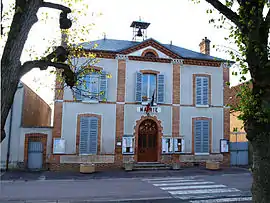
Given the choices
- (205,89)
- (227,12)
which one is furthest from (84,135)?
(227,12)

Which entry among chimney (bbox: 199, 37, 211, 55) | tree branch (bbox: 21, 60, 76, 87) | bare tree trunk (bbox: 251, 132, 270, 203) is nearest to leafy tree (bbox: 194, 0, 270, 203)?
bare tree trunk (bbox: 251, 132, 270, 203)

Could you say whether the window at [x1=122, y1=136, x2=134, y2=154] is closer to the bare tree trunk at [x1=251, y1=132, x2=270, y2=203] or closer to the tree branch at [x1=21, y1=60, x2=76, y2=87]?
the tree branch at [x1=21, y1=60, x2=76, y2=87]

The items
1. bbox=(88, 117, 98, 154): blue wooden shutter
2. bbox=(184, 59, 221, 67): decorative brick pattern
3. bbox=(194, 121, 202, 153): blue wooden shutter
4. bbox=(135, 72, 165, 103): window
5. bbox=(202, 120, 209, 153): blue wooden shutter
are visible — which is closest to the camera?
bbox=(88, 117, 98, 154): blue wooden shutter

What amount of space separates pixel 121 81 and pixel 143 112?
2.34 metres

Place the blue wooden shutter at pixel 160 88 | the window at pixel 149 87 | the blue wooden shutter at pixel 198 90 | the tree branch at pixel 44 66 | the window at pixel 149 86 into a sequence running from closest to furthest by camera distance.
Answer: the tree branch at pixel 44 66 < the window at pixel 149 87 < the window at pixel 149 86 < the blue wooden shutter at pixel 160 88 < the blue wooden shutter at pixel 198 90

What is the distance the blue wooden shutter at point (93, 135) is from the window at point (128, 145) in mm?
1662

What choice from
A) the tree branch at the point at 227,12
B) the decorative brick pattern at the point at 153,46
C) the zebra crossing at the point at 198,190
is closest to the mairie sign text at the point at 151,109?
the decorative brick pattern at the point at 153,46

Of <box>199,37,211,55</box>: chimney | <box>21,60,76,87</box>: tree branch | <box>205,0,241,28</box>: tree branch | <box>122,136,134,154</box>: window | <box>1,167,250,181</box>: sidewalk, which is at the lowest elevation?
<box>1,167,250,181</box>: sidewalk

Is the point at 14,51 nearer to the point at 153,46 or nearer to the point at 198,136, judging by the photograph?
the point at 153,46

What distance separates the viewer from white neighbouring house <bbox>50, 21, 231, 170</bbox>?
16891mm

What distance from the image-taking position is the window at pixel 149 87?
1789 cm

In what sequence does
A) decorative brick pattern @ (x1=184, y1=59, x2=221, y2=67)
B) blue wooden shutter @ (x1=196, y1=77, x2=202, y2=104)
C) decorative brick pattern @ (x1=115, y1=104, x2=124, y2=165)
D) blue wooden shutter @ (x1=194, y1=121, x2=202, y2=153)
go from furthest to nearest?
decorative brick pattern @ (x1=184, y1=59, x2=221, y2=67)
blue wooden shutter @ (x1=196, y1=77, x2=202, y2=104)
blue wooden shutter @ (x1=194, y1=121, x2=202, y2=153)
decorative brick pattern @ (x1=115, y1=104, x2=124, y2=165)

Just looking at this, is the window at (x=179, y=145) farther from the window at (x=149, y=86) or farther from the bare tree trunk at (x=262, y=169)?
the bare tree trunk at (x=262, y=169)

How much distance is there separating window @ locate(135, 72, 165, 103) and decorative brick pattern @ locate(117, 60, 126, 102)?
810mm
